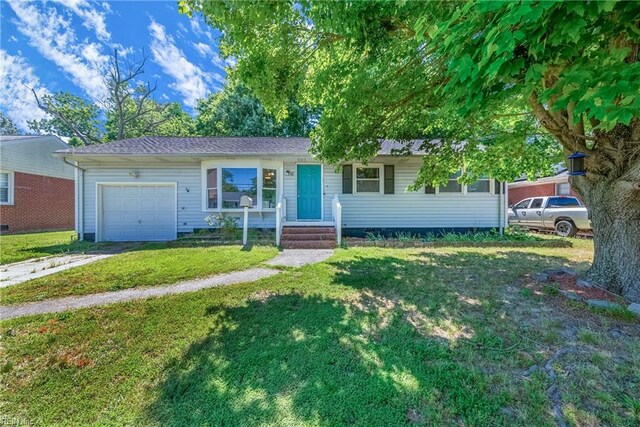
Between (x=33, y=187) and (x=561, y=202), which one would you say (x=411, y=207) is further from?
(x=33, y=187)

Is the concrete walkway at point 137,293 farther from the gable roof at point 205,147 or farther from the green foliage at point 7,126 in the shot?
the green foliage at point 7,126

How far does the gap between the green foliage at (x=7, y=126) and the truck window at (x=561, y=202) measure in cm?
5212

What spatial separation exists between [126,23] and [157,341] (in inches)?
733

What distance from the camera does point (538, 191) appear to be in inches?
734

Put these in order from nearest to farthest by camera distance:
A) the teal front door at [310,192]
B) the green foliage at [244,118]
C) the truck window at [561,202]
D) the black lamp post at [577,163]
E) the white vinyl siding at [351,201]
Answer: the black lamp post at [577,163] → the white vinyl siding at [351,201] → the teal front door at [310,192] → the truck window at [561,202] → the green foliage at [244,118]

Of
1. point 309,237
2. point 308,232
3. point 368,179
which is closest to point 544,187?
point 368,179

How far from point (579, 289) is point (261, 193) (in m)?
8.46

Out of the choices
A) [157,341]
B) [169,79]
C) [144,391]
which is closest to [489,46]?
[144,391]

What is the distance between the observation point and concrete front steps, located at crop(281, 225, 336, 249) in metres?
8.12

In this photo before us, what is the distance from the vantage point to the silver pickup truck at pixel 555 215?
33.9ft

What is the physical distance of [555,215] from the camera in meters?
11.0

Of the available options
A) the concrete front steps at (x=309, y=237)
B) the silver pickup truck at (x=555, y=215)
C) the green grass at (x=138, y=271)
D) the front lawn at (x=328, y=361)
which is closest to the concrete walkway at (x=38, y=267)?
the green grass at (x=138, y=271)

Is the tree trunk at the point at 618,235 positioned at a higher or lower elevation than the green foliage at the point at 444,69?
lower

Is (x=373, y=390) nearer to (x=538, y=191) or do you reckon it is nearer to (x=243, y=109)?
(x=243, y=109)
